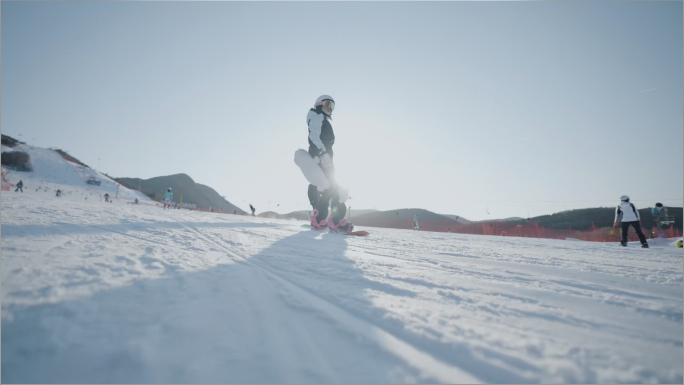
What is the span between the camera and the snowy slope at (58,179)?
37.7 meters

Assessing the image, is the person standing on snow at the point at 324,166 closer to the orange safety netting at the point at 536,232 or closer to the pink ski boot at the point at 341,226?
the pink ski boot at the point at 341,226

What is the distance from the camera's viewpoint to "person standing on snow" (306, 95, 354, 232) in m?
6.04

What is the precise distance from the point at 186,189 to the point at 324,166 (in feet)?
411

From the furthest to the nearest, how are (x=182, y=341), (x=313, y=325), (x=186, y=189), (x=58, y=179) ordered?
1. (x=186, y=189)
2. (x=58, y=179)
3. (x=313, y=325)
4. (x=182, y=341)

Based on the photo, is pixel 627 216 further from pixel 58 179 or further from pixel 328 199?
pixel 58 179

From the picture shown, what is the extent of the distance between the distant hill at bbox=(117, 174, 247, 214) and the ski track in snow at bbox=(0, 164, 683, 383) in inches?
4330

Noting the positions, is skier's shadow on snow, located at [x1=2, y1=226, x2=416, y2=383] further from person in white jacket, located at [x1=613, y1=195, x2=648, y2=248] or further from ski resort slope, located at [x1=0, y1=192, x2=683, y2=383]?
person in white jacket, located at [x1=613, y1=195, x2=648, y2=248]

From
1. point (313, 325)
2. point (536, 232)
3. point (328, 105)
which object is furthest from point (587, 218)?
point (313, 325)

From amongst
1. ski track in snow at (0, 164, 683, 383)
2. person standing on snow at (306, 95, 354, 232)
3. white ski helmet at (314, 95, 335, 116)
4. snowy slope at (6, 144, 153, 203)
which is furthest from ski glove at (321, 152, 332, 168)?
snowy slope at (6, 144, 153, 203)

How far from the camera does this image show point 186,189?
372 feet

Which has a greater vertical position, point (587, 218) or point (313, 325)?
point (587, 218)

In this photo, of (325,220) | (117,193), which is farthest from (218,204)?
(325,220)

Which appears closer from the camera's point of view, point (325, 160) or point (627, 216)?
point (325, 160)

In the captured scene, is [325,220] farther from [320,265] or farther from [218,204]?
[218,204]
